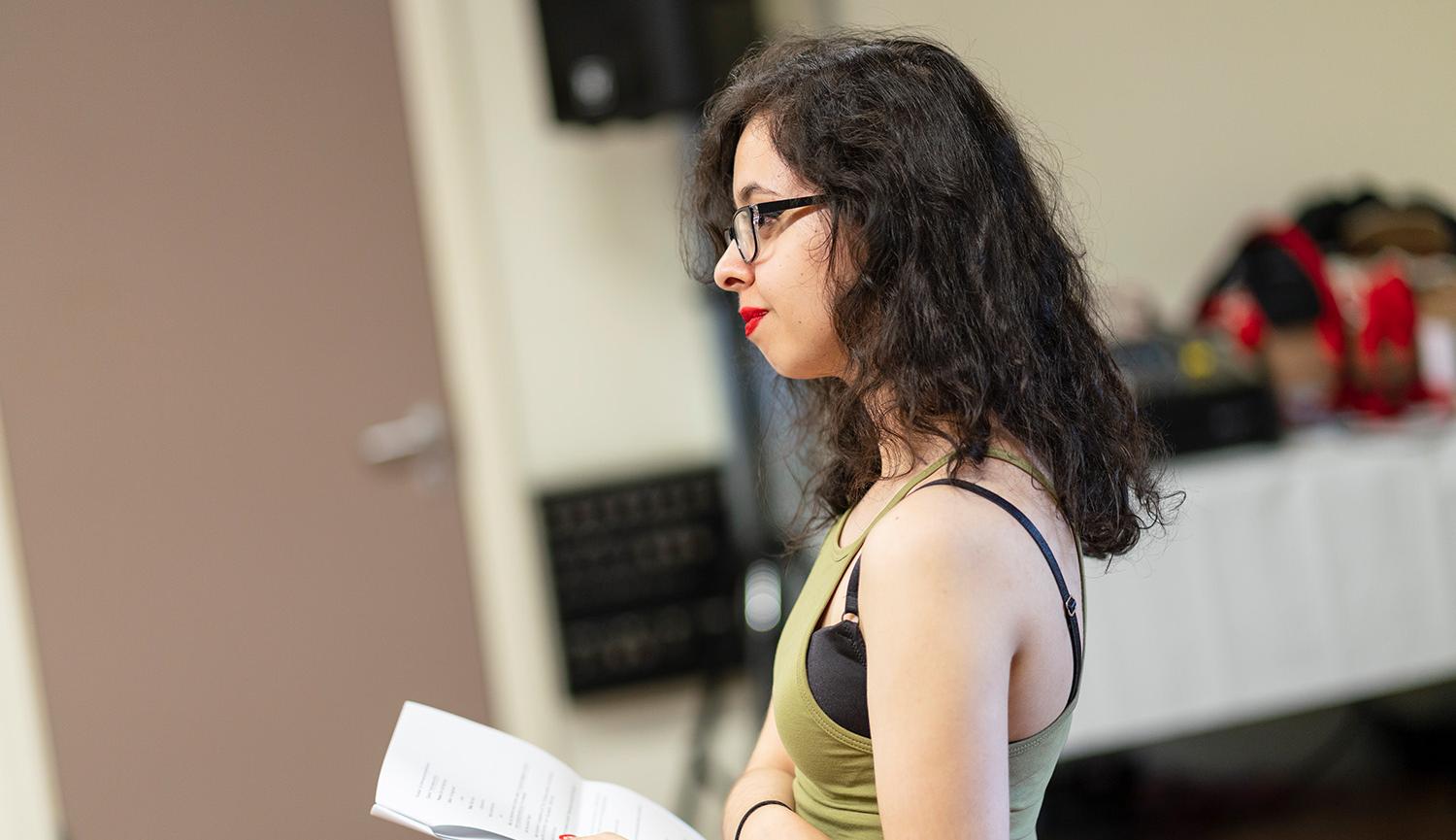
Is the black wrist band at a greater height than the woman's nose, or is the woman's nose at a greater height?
the woman's nose

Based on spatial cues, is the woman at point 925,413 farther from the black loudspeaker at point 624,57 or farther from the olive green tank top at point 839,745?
the black loudspeaker at point 624,57

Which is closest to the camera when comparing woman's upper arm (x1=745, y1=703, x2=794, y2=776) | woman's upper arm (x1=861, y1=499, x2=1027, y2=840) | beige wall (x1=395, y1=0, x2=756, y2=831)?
woman's upper arm (x1=861, y1=499, x2=1027, y2=840)

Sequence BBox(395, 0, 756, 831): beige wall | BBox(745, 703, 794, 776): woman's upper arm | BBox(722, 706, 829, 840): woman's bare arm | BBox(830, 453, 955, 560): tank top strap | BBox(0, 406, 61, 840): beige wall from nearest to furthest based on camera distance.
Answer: BBox(830, 453, 955, 560): tank top strap, BBox(722, 706, 829, 840): woman's bare arm, BBox(745, 703, 794, 776): woman's upper arm, BBox(0, 406, 61, 840): beige wall, BBox(395, 0, 756, 831): beige wall

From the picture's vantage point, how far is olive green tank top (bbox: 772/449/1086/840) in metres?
1.06

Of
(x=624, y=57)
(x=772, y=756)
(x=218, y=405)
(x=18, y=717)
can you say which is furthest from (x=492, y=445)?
(x=772, y=756)

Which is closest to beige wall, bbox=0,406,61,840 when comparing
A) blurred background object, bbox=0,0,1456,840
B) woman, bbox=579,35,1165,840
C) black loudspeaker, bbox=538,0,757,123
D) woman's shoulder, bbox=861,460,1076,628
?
blurred background object, bbox=0,0,1456,840

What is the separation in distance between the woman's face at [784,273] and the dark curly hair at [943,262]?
0.01 meters

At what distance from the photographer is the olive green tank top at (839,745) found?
3.48ft

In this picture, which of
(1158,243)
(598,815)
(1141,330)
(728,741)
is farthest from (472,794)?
(1158,243)

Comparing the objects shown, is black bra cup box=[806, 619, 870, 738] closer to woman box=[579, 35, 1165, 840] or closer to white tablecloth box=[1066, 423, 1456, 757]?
woman box=[579, 35, 1165, 840]

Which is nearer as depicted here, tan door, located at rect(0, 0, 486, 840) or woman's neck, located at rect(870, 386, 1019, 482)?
woman's neck, located at rect(870, 386, 1019, 482)

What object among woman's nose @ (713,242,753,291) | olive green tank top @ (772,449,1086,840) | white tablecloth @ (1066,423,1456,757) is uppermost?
woman's nose @ (713,242,753,291)

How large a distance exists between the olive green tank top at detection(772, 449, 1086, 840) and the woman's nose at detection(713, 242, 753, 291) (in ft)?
0.73

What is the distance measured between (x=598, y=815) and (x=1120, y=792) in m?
2.41
